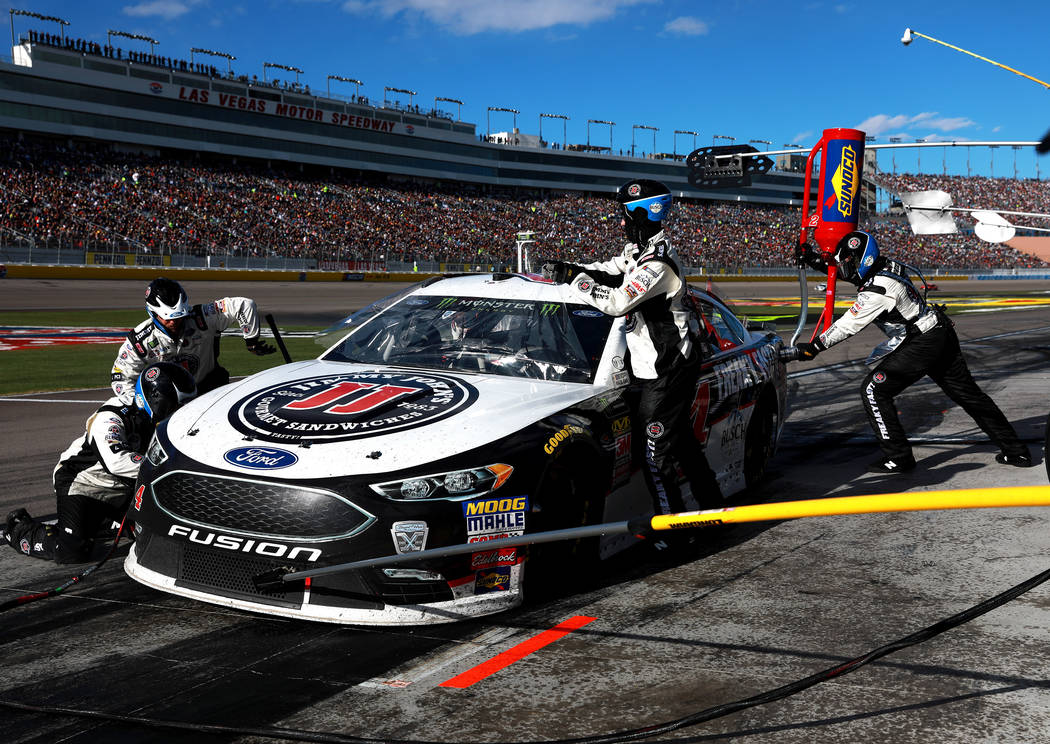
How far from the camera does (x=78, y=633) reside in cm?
377

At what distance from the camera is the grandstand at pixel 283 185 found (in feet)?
144

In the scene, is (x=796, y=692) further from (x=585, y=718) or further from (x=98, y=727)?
(x=98, y=727)

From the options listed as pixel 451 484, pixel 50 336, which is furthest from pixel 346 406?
pixel 50 336

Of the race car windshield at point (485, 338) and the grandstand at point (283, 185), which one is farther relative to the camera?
the grandstand at point (283, 185)

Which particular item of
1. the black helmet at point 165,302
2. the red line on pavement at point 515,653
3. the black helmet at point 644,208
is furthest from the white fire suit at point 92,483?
the black helmet at point 644,208

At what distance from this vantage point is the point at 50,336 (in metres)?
17.4

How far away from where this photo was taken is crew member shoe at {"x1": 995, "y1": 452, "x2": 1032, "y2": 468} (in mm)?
6812

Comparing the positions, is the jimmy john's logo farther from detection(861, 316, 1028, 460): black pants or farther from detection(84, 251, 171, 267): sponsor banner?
detection(84, 251, 171, 267): sponsor banner

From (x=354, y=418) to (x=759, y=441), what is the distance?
3225 mm

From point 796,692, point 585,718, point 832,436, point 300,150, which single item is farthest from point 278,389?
point 300,150

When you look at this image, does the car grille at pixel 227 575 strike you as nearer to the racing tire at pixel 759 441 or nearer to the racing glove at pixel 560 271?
the racing glove at pixel 560 271

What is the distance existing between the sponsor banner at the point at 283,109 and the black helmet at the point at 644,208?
61096 mm

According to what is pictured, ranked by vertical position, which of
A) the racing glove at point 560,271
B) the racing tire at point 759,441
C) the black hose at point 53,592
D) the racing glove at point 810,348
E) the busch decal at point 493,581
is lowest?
the black hose at point 53,592

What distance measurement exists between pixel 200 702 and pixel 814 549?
3.15 metres
